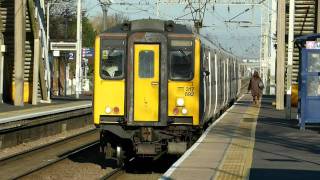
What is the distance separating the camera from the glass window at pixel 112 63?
47.3ft

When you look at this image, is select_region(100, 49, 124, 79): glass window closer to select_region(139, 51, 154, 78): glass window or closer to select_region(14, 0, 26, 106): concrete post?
select_region(139, 51, 154, 78): glass window

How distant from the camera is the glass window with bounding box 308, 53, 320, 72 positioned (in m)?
18.8

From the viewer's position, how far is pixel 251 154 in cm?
1400

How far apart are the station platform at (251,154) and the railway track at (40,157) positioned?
3.62 m

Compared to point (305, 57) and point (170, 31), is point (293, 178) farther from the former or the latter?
point (305, 57)

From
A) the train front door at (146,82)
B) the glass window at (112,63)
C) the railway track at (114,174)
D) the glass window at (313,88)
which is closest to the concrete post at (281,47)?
the glass window at (313,88)

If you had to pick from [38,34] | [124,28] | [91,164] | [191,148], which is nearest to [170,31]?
[124,28]

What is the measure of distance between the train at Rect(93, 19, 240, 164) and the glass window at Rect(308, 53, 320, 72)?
5313 mm

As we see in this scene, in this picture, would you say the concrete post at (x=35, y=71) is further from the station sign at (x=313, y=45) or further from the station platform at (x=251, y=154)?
the station sign at (x=313, y=45)

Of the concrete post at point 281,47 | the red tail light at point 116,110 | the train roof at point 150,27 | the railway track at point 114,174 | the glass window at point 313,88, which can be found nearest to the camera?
the railway track at point 114,174

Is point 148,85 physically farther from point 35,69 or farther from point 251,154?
point 35,69

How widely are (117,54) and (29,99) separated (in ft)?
73.7

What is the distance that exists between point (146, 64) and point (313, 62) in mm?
6236

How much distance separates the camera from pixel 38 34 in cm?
3481
